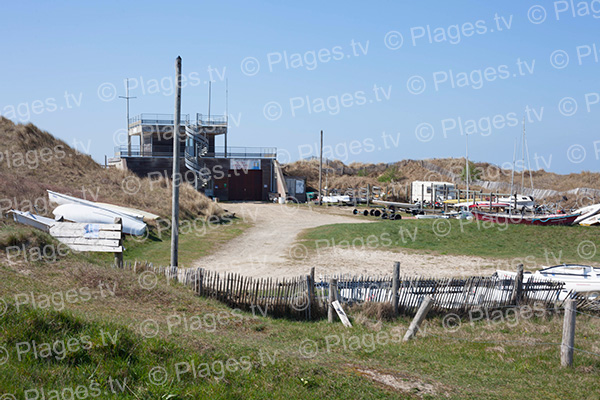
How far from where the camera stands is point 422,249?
25.9 meters

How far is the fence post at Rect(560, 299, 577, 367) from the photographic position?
9.52 meters

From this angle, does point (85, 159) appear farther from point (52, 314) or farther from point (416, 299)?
point (52, 314)

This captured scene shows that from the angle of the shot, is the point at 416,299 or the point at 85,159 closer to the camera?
the point at 416,299

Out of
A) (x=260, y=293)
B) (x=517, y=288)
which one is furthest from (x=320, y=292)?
(x=517, y=288)

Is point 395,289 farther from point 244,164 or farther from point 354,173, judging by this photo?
point 354,173

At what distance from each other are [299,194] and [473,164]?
45.0 metres

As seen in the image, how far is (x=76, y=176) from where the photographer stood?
116ft

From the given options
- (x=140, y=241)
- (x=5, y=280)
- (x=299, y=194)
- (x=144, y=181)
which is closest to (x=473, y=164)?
(x=299, y=194)

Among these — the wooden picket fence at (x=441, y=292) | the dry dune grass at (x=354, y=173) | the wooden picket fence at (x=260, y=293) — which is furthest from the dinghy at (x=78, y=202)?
the dry dune grass at (x=354, y=173)

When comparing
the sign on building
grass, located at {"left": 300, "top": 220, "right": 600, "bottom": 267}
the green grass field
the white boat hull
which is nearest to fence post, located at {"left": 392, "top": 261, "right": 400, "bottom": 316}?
the green grass field

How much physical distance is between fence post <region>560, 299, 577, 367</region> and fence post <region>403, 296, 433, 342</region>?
2492 millimetres

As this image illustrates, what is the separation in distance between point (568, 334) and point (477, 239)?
62.4 feet

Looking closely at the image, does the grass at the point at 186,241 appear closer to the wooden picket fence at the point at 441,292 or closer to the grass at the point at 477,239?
the grass at the point at 477,239

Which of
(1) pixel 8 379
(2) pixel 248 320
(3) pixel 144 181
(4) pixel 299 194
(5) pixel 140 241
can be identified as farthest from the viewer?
(4) pixel 299 194
